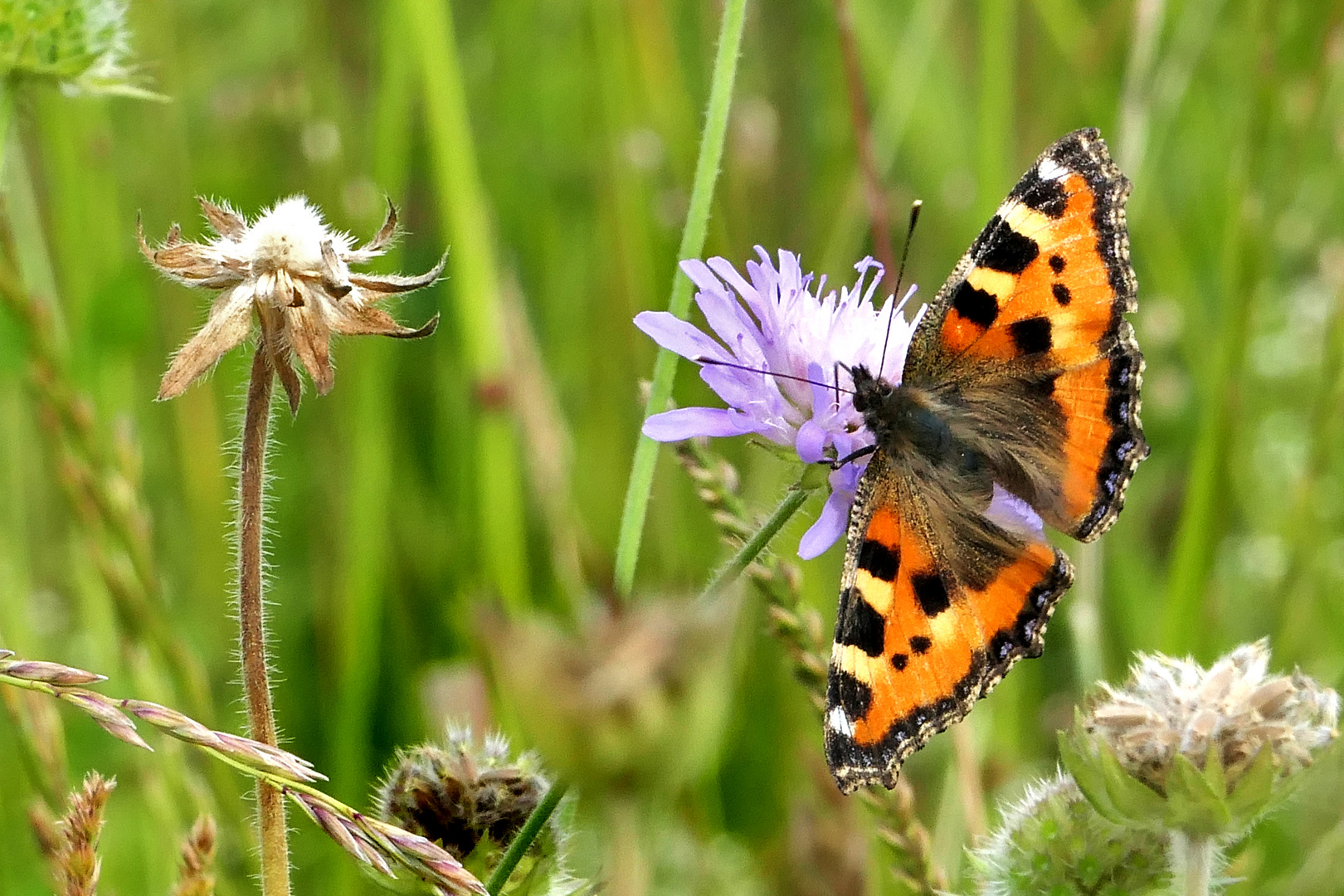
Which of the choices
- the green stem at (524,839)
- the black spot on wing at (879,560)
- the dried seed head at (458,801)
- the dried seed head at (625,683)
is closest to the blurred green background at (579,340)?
the black spot on wing at (879,560)

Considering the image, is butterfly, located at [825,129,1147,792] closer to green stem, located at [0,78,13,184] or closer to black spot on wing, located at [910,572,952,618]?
black spot on wing, located at [910,572,952,618]

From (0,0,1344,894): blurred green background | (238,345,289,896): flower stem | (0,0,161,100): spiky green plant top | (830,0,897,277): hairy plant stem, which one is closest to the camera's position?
(238,345,289,896): flower stem

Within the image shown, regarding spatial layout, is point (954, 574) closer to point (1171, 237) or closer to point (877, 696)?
point (877, 696)

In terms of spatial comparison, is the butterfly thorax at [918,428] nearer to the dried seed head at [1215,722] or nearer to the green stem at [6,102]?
the dried seed head at [1215,722]

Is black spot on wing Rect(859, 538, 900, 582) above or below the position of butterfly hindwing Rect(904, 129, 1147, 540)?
below

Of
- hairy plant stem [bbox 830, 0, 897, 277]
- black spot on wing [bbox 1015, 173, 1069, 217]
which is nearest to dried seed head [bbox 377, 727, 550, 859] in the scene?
black spot on wing [bbox 1015, 173, 1069, 217]

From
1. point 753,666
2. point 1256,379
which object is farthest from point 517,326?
point 1256,379
